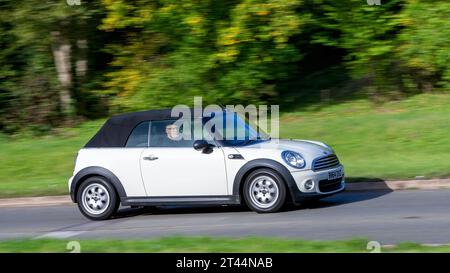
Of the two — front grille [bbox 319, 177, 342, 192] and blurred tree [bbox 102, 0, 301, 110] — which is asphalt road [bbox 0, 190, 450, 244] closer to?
front grille [bbox 319, 177, 342, 192]

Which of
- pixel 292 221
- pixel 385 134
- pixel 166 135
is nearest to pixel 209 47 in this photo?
pixel 385 134

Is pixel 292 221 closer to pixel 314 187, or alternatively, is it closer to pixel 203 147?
pixel 314 187

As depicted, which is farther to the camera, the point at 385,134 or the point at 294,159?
the point at 385,134

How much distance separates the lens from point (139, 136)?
12.6 meters

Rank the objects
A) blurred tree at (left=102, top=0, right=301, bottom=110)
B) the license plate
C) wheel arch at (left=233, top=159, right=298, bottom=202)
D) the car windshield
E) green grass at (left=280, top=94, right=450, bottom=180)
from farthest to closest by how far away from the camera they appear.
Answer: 1. blurred tree at (left=102, top=0, right=301, bottom=110)
2. green grass at (left=280, top=94, right=450, bottom=180)
3. the car windshield
4. the license plate
5. wheel arch at (left=233, top=159, right=298, bottom=202)

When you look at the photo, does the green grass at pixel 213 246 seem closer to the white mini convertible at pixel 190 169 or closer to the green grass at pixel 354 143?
the white mini convertible at pixel 190 169

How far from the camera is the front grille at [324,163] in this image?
38.9 ft

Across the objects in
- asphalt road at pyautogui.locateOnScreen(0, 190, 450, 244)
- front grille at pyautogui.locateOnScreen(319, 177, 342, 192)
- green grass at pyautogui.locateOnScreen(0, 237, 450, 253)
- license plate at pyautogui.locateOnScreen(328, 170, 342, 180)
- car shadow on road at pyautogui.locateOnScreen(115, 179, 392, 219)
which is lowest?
car shadow on road at pyautogui.locateOnScreen(115, 179, 392, 219)

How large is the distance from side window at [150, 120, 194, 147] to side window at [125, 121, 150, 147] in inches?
3.8

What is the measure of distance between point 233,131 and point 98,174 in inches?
83.4

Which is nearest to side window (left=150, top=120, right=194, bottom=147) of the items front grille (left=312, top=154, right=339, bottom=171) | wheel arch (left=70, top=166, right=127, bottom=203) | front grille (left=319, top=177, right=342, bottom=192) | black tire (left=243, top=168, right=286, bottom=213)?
wheel arch (left=70, top=166, right=127, bottom=203)

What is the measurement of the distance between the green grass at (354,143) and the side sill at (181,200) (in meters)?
3.42

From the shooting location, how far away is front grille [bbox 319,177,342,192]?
39.1 feet
